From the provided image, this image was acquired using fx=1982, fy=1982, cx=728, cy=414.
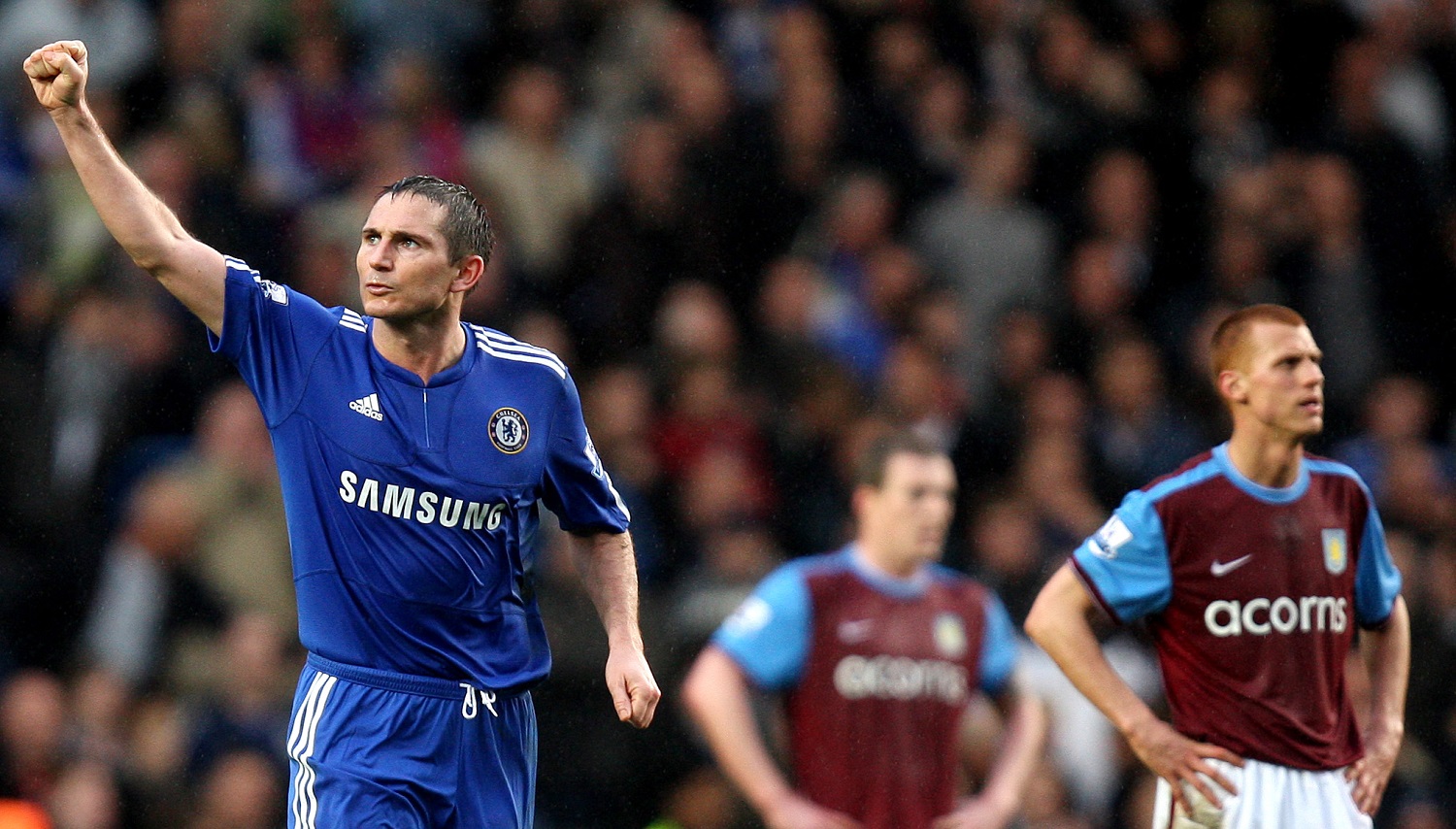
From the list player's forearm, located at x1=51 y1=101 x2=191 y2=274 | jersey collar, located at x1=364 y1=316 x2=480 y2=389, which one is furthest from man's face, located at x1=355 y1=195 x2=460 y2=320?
player's forearm, located at x1=51 y1=101 x2=191 y2=274

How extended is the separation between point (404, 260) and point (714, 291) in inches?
220

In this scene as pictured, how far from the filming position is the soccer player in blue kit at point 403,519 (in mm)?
4836

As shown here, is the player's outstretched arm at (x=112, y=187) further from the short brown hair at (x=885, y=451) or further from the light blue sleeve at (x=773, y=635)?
the short brown hair at (x=885, y=451)

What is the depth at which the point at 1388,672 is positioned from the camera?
623 centimetres

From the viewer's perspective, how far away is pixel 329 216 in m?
9.81

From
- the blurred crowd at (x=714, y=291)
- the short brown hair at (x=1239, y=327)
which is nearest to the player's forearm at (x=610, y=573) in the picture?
the short brown hair at (x=1239, y=327)

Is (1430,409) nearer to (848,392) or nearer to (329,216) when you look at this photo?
(848,392)

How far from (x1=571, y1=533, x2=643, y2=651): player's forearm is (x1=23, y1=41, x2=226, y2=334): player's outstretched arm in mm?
1253

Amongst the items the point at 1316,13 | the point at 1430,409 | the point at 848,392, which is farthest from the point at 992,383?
the point at 1316,13

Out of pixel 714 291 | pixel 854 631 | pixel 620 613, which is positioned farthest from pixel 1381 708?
pixel 714 291

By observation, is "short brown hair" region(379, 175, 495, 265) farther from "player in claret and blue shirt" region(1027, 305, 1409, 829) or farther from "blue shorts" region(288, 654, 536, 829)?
"player in claret and blue shirt" region(1027, 305, 1409, 829)

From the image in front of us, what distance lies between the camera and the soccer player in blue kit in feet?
15.9

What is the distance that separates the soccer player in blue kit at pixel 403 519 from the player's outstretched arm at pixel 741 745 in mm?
1686

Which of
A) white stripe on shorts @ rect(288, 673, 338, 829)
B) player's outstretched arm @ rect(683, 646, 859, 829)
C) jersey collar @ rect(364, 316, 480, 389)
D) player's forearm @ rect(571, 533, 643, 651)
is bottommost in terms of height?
white stripe on shorts @ rect(288, 673, 338, 829)
